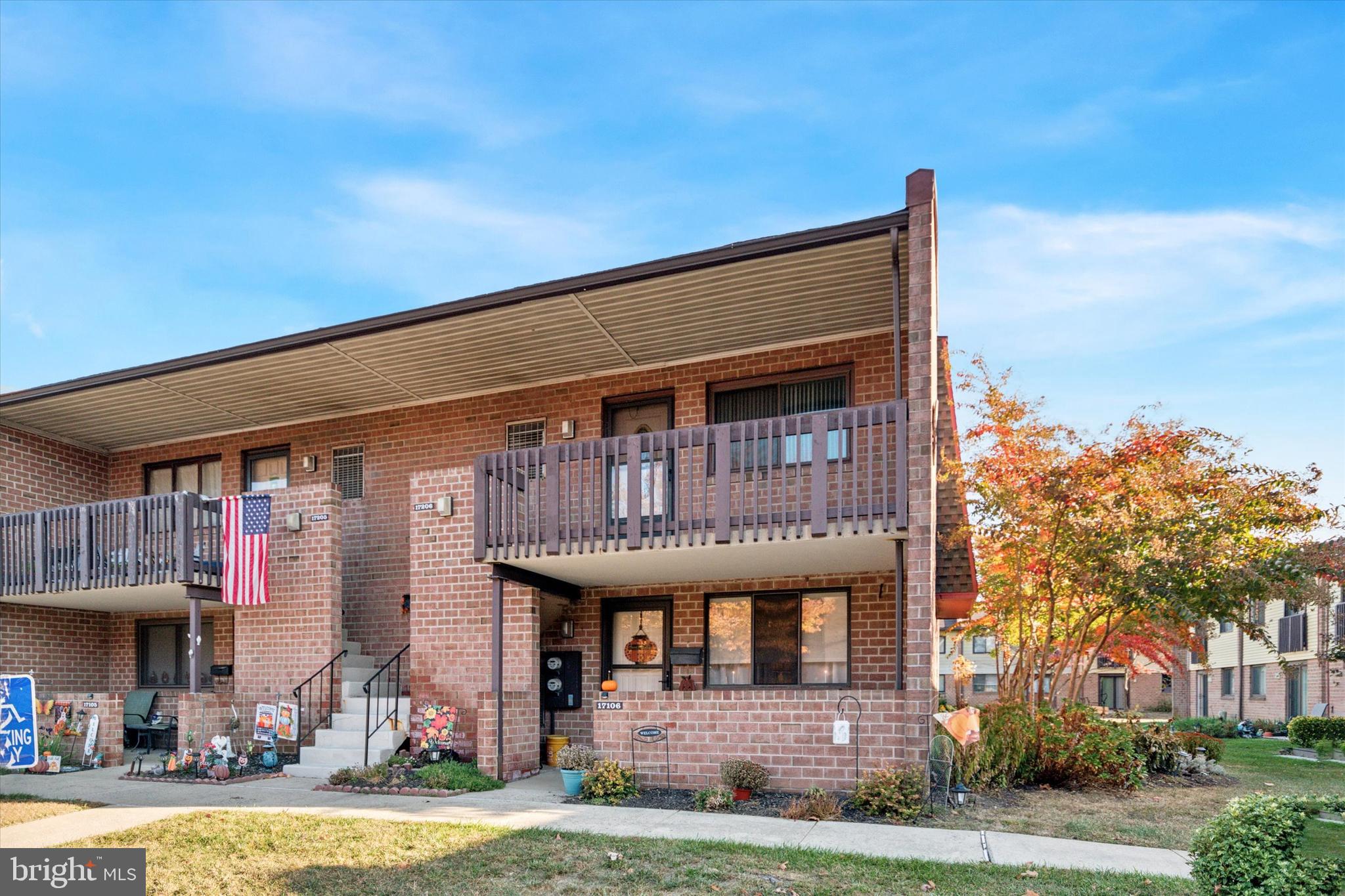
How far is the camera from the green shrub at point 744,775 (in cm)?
1036

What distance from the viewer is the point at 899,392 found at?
11.1 meters

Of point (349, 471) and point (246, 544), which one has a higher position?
point (349, 471)

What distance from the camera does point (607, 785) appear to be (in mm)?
10531

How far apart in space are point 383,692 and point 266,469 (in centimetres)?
511

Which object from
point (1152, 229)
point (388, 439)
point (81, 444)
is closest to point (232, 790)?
point (388, 439)

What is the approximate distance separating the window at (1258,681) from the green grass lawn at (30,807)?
114 ft

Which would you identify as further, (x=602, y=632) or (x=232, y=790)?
(x=602, y=632)

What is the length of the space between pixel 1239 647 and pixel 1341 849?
32.5 metres

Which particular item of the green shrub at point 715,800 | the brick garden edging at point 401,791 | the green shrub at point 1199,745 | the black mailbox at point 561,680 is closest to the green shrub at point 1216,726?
the green shrub at point 1199,745


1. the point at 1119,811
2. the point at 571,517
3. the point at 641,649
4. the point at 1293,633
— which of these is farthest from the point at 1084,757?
the point at 1293,633

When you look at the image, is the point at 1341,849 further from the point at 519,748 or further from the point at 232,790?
the point at 232,790

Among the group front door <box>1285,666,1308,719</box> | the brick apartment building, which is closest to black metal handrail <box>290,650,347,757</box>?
the brick apartment building

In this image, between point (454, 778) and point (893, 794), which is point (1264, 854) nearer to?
point (893, 794)

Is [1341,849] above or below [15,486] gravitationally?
below
